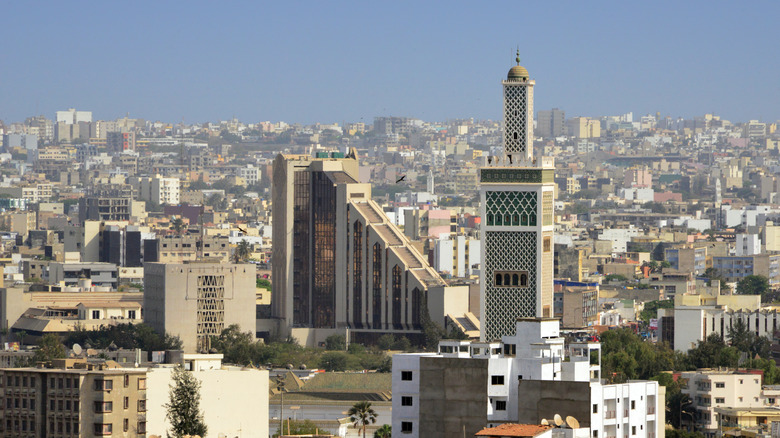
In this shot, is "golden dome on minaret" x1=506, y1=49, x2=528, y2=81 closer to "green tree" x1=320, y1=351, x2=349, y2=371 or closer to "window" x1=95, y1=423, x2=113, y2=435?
"window" x1=95, y1=423, x2=113, y2=435

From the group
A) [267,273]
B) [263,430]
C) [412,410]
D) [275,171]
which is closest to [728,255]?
[267,273]

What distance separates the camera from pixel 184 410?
51.4 meters

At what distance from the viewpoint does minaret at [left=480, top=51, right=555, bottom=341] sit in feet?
152

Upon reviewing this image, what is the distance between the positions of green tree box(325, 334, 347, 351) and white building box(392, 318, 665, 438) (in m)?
50.5

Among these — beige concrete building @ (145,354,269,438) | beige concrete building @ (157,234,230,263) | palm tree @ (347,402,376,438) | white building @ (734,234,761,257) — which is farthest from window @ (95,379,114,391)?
white building @ (734,234,761,257)

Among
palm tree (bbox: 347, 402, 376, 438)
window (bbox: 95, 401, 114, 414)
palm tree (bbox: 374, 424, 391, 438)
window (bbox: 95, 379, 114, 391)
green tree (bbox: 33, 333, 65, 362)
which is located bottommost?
palm tree (bbox: 374, 424, 391, 438)

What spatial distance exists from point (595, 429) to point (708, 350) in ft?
117

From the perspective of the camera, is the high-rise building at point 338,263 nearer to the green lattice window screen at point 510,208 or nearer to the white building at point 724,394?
the white building at point 724,394

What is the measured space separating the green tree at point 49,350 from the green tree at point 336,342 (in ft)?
37.8

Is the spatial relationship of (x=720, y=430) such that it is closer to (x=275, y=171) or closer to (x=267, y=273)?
(x=275, y=171)

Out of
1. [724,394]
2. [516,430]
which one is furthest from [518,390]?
[724,394]

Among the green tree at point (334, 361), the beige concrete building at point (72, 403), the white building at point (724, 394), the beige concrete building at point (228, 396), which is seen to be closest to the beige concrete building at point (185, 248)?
the green tree at point (334, 361)

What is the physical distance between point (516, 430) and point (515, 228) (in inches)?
311

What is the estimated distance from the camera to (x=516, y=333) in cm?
4525
